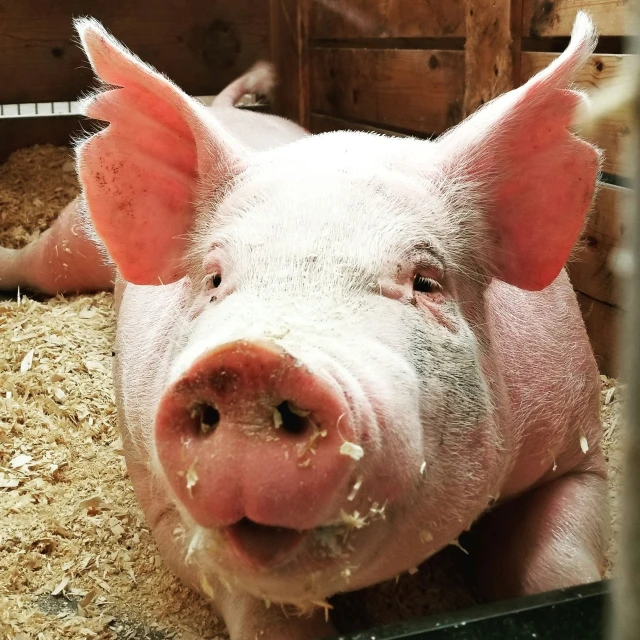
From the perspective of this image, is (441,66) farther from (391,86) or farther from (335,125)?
(335,125)

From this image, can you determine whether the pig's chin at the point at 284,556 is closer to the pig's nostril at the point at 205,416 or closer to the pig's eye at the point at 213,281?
the pig's nostril at the point at 205,416

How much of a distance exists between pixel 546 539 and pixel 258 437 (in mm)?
1244

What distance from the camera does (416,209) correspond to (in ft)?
5.91

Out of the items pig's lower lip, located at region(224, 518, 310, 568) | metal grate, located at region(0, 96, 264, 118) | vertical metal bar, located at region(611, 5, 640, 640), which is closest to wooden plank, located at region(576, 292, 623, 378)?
pig's lower lip, located at region(224, 518, 310, 568)

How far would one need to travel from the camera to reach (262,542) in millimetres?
1302

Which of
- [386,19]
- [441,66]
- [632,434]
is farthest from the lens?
[386,19]

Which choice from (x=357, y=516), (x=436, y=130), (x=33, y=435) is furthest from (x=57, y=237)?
(x=357, y=516)

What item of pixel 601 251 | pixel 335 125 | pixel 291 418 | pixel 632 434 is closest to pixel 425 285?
pixel 291 418

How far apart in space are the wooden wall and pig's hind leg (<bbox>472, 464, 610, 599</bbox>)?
674 mm

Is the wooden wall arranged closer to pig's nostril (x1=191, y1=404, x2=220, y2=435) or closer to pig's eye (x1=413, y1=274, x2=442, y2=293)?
pig's eye (x1=413, y1=274, x2=442, y2=293)

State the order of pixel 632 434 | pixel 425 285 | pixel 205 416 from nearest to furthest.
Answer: pixel 632 434, pixel 205 416, pixel 425 285

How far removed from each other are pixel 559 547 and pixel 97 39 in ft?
5.45

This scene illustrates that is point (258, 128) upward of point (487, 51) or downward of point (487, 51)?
downward

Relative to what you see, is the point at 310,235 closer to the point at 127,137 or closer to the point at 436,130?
the point at 127,137
